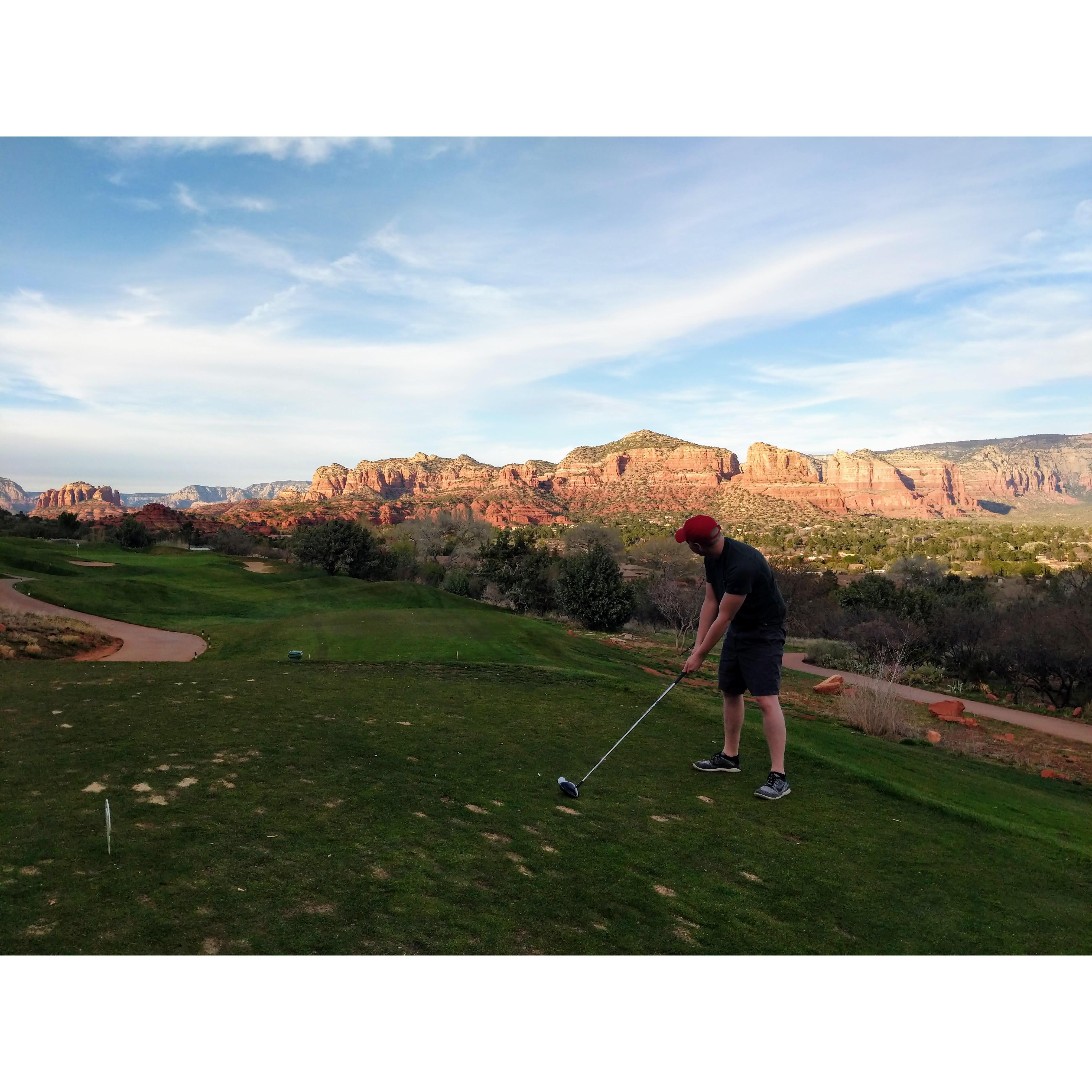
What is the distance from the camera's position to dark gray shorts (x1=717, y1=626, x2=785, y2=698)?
6285 mm

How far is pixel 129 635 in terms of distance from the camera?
2152 centimetres

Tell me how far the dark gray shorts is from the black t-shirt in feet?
0.29

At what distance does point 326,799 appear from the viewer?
4820 millimetres

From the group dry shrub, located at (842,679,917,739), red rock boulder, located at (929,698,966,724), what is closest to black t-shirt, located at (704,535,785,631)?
dry shrub, located at (842,679,917,739)

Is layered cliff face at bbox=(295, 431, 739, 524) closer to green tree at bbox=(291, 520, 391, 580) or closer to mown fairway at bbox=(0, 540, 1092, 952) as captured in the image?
green tree at bbox=(291, 520, 391, 580)

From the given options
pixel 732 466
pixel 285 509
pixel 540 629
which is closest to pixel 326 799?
pixel 540 629

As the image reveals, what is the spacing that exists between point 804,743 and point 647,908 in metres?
6.07

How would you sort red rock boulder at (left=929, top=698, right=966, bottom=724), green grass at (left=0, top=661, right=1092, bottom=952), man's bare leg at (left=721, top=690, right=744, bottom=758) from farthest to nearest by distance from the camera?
1. red rock boulder at (left=929, top=698, right=966, bottom=724)
2. man's bare leg at (left=721, top=690, right=744, bottom=758)
3. green grass at (left=0, top=661, right=1092, bottom=952)

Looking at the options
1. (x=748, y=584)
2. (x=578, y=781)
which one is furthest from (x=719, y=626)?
(x=578, y=781)

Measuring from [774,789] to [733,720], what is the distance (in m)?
0.81

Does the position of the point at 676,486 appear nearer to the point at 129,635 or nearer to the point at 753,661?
the point at 129,635

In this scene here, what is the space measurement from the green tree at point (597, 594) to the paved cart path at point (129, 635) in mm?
20586

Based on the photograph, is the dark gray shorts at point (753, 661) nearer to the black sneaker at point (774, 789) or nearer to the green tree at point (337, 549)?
the black sneaker at point (774, 789)

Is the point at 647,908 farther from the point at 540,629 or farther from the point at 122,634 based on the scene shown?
the point at 122,634
